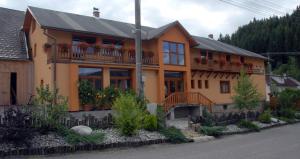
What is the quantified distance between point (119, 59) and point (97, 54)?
67.7 inches

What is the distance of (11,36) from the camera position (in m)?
26.1

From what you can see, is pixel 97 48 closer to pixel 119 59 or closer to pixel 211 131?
pixel 119 59

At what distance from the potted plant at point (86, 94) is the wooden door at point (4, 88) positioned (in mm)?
5402

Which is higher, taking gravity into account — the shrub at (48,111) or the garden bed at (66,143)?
the shrub at (48,111)

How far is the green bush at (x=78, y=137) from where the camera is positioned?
1390 centimetres

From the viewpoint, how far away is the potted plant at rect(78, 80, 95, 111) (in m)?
21.7

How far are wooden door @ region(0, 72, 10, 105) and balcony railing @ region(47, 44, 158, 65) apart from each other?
3.65m

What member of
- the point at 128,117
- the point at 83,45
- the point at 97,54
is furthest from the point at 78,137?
the point at 97,54

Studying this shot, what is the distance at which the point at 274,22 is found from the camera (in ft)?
288

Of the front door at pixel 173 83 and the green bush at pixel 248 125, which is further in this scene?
the front door at pixel 173 83

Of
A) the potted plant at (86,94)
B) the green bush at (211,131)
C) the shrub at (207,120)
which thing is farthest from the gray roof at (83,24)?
the green bush at (211,131)

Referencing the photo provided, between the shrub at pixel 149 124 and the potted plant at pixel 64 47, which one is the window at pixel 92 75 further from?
the shrub at pixel 149 124

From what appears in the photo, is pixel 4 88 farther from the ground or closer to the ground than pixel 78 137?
farther from the ground

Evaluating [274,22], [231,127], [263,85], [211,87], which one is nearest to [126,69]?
[231,127]
